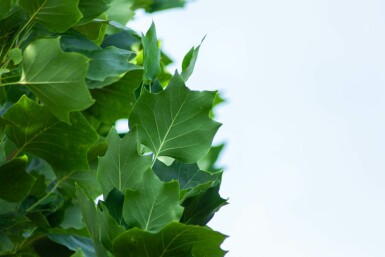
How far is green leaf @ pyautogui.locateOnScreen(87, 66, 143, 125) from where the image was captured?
3.59 feet

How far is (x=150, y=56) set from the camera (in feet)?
3.28

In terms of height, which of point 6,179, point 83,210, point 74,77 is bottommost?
point 6,179

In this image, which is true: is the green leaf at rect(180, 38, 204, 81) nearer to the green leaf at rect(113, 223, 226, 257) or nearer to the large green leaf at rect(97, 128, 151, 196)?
the large green leaf at rect(97, 128, 151, 196)

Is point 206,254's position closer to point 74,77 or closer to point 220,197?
point 220,197

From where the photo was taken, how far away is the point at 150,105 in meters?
0.91

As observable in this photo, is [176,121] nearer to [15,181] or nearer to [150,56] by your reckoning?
[150,56]

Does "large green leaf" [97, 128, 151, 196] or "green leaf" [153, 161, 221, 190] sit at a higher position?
"large green leaf" [97, 128, 151, 196]

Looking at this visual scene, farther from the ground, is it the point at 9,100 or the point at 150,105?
the point at 150,105

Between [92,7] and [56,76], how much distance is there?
16 cm

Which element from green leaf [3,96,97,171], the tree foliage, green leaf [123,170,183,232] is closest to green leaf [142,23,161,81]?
the tree foliage

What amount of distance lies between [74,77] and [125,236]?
0.19 m

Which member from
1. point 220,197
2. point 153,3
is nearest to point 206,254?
point 220,197

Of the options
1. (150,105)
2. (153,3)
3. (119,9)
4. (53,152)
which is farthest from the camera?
(153,3)

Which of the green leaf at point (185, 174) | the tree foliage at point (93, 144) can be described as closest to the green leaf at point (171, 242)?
the tree foliage at point (93, 144)
